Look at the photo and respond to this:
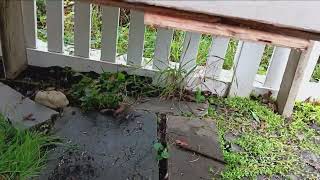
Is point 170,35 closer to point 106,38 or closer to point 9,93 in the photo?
point 106,38

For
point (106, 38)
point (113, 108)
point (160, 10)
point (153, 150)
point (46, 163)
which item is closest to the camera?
point (160, 10)

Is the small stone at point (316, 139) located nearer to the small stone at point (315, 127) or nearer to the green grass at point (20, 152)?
the small stone at point (315, 127)

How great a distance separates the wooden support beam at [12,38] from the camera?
7.60ft

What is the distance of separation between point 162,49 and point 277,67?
0.72 meters

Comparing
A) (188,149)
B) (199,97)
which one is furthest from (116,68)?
(188,149)

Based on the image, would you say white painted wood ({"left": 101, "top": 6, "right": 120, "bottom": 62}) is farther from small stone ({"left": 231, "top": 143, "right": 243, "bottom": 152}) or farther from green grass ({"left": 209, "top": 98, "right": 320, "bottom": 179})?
small stone ({"left": 231, "top": 143, "right": 243, "bottom": 152})

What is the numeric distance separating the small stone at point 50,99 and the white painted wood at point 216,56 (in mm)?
923

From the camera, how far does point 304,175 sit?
2.18 metres

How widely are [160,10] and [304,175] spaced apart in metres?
1.57

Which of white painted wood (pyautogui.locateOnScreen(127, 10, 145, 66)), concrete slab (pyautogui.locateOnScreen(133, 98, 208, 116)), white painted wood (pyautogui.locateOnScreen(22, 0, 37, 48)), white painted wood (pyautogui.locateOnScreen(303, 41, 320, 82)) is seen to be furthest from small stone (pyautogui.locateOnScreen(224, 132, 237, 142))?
white painted wood (pyautogui.locateOnScreen(22, 0, 37, 48))

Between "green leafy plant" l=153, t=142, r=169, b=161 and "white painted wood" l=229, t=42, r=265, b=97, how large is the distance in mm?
722

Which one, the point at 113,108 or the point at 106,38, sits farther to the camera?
the point at 106,38

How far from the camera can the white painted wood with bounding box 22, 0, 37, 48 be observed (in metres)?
2.50

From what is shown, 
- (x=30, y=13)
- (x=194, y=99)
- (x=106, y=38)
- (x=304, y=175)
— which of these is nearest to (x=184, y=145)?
(x=194, y=99)
